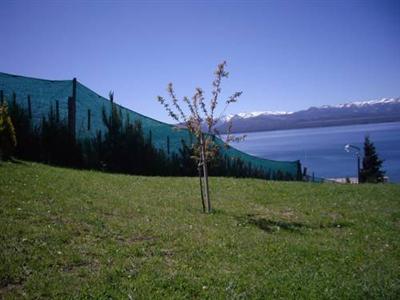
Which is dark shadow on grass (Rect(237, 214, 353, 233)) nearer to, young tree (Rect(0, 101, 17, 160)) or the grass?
the grass

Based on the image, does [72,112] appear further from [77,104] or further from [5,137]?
[5,137]

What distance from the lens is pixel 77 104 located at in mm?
22484

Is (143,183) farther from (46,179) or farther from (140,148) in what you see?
(140,148)

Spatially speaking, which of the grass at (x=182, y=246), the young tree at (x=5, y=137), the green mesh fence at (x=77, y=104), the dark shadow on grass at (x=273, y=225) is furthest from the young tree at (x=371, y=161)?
the young tree at (x=5, y=137)

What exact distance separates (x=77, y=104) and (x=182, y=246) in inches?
678

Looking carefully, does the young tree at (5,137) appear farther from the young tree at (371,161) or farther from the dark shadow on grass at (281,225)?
the young tree at (371,161)

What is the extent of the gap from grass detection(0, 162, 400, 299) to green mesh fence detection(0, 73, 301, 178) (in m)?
8.41

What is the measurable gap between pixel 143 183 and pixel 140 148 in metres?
8.27

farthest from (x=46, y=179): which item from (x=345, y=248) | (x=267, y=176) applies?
(x=267, y=176)

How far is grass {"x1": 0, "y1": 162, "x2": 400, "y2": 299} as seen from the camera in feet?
18.7

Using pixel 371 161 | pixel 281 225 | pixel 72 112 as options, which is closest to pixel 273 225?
pixel 281 225

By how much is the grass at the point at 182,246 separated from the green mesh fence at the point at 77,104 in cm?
841

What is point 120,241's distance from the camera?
7.64 meters

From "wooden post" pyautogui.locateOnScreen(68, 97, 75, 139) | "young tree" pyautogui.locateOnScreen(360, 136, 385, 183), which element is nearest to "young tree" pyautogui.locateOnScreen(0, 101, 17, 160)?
"wooden post" pyautogui.locateOnScreen(68, 97, 75, 139)
